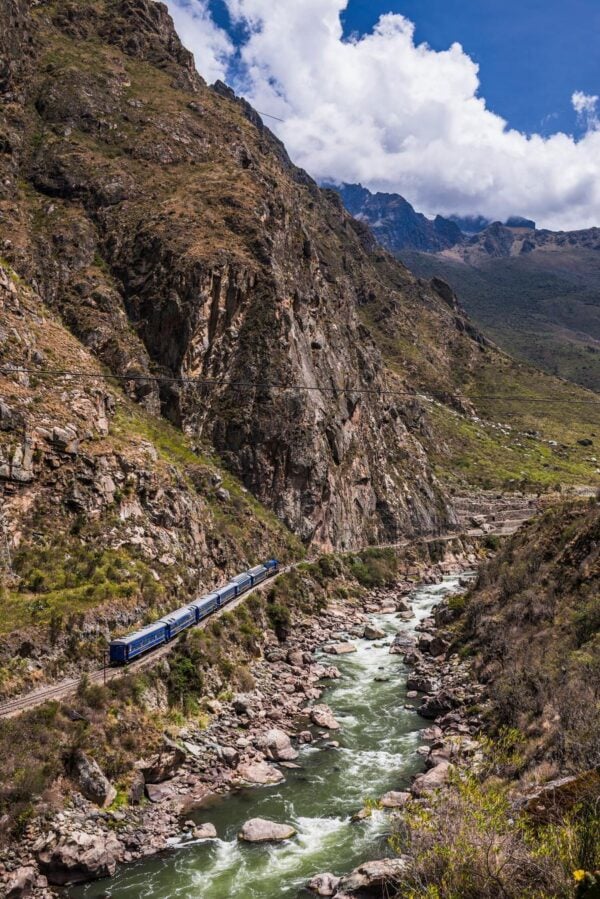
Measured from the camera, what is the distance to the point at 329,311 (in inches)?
3189

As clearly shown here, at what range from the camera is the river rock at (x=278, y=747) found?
79.4 ft

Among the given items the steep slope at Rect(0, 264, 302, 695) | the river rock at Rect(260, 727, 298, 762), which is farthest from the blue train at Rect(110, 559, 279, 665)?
the river rock at Rect(260, 727, 298, 762)

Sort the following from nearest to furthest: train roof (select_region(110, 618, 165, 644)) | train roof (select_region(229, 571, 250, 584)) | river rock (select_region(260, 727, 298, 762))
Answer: river rock (select_region(260, 727, 298, 762)) < train roof (select_region(110, 618, 165, 644)) < train roof (select_region(229, 571, 250, 584))

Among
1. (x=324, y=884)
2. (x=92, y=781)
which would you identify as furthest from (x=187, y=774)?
(x=324, y=884)

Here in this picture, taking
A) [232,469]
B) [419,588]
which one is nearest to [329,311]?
[232,469]

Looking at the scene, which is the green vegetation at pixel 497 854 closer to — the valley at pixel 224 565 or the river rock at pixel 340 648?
the valley at pixel 224 565

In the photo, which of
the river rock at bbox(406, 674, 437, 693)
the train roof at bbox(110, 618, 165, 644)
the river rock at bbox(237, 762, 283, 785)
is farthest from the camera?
the river rock at bbox(406, 674, 437, 693)

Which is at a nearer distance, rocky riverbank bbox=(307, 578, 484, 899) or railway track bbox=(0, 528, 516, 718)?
rocky riverbank bbox=(307, 578, 484, 899)

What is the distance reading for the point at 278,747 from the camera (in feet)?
80.5

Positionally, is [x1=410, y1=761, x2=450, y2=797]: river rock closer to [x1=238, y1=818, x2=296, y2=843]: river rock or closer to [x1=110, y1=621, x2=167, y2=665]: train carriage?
[x1=238, y1=818, x2=296, y2=843]: river rock

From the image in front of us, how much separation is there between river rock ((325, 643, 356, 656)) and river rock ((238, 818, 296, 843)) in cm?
1993

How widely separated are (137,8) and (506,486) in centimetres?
9667

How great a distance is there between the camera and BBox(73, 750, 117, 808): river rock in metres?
19.6

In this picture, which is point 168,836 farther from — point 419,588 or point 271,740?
point 419,588
